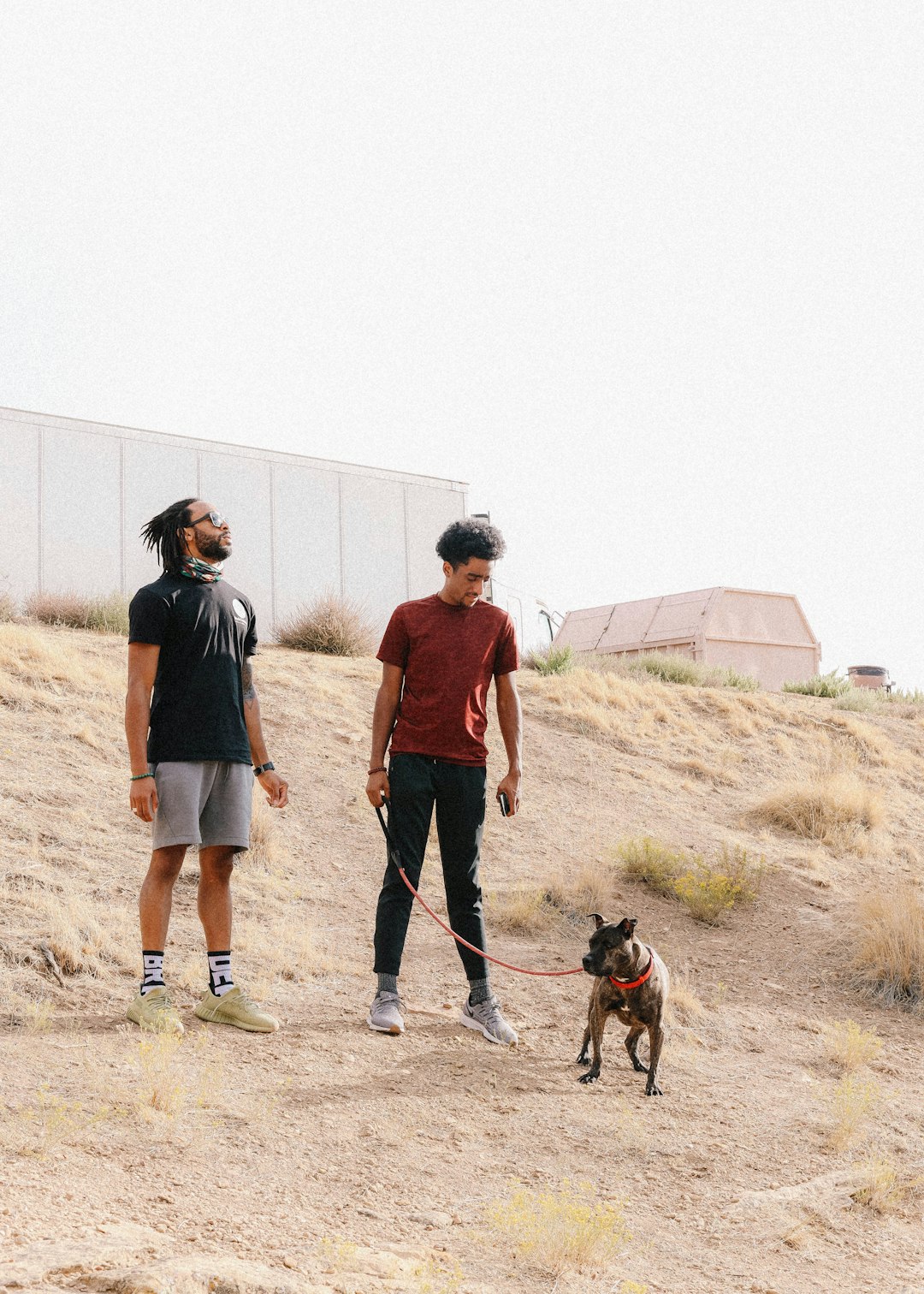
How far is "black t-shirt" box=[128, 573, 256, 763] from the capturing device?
4512 millimetres

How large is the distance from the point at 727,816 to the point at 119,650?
6766 mm

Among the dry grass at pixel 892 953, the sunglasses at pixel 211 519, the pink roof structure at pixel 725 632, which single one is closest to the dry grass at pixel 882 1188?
the dry grass at pixel 892 953

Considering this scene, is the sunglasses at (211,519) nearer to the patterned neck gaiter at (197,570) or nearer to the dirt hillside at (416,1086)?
the patterned neck gaiter at (197,570)

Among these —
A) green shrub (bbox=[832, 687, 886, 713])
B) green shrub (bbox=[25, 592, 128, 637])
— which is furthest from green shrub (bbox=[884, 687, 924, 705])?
green shrub (bbox=[25, 592, 128, 637])

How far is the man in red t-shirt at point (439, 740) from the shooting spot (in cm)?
494

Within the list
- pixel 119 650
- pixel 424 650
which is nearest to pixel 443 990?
pixel 424 650

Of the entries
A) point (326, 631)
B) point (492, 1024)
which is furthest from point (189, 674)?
point (326, 631)

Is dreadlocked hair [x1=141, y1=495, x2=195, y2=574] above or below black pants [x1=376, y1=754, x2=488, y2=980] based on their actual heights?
above

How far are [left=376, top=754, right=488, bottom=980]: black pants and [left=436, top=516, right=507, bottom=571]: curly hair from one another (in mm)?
870

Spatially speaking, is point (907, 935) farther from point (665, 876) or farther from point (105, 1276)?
point (105, 1276)

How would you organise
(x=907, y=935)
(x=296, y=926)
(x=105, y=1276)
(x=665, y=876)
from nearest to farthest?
1. (x=105, y=1276)
2. (x=296, y=926)
3. (x=907, y=935)
4. (x=665, y=876)

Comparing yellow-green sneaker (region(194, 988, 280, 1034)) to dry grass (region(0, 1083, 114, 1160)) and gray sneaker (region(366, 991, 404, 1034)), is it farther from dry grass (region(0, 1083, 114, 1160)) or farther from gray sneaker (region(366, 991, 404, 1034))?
dry grass (region(0, 1083, 114, 1160))

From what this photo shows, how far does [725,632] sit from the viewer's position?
20438 millimetres

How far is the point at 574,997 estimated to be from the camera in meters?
6.35
